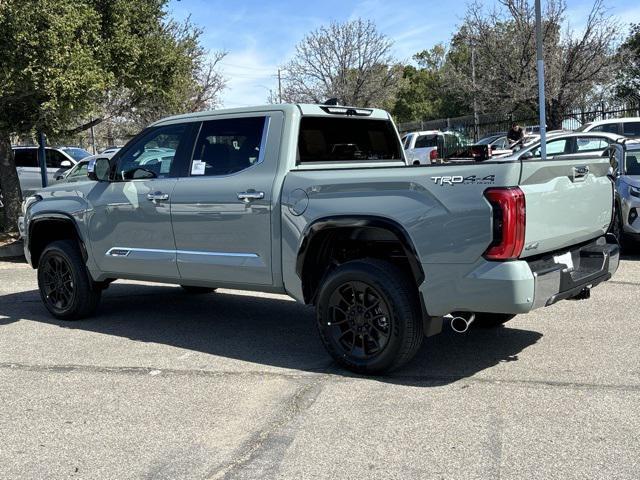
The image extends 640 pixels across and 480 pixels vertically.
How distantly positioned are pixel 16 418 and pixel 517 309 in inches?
128

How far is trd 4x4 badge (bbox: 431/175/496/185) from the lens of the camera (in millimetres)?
4090

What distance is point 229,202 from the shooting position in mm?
5371

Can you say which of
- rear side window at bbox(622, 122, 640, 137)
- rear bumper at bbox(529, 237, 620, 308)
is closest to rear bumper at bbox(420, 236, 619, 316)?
rear bumper at bbox(529, 237, 620, 308)

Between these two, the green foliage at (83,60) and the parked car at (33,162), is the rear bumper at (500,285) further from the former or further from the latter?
the parked car at (33,162)

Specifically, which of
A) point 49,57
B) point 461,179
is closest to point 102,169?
point 461,179

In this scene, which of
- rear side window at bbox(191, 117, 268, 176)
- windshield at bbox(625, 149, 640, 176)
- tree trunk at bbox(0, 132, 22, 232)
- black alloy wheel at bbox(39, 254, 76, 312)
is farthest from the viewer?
tree trunk at bbox(0, 132, 22, 232)

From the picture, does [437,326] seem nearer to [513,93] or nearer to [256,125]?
[256,125]

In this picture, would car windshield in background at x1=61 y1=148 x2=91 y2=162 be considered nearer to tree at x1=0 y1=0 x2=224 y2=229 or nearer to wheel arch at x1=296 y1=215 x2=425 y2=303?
tree at x1=0 y1=0 x2=224 y2=229

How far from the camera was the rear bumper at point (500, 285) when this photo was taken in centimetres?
413

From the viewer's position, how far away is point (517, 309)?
4152 mm

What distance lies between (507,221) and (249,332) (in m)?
3.03

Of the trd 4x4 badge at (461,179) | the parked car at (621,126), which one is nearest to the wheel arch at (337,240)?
the trd 4x4 badge at (461,179)

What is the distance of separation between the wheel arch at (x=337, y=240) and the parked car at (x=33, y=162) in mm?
16093

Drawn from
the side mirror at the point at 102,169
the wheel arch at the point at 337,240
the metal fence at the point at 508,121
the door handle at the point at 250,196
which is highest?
the metal fence at the point at 508,121
